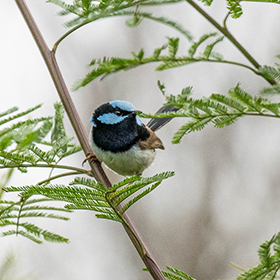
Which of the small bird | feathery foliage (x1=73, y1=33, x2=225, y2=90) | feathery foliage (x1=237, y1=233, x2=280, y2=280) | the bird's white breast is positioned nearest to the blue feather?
the small bird

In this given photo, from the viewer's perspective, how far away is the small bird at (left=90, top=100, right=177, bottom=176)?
2918mm

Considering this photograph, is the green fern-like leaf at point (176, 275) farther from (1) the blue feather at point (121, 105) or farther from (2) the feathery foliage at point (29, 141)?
(1) the blue feather at point (121, 105)

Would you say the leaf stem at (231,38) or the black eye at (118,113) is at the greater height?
the black eye at (118,113)

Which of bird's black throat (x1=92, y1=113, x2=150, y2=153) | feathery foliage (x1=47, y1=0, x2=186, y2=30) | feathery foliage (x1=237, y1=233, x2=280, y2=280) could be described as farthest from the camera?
bird's black throat (x1=92, y1=113, x2=150, y2=153)

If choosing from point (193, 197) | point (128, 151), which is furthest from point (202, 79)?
point (128, 151)

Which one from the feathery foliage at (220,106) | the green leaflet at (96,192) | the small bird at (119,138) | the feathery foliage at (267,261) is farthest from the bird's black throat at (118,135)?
the feathery foliage at (267,261)

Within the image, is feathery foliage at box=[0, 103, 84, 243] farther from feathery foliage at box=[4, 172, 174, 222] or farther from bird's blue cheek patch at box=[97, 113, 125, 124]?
bird's blue cheek patch at box=[97, 113, 125, 124]

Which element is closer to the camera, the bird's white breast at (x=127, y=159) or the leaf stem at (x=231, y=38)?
the leaf stem at (x=231, y=38)

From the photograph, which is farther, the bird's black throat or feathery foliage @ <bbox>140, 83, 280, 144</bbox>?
the bird's black throat

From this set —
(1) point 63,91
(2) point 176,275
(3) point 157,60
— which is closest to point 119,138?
(1) point 63,91

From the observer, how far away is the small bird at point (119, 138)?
292 centimetres

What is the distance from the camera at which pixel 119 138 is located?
298 cm

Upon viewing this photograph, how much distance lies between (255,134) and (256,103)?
229 inches

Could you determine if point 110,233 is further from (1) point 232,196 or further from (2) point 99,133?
(2) point 99,133
